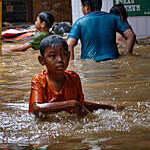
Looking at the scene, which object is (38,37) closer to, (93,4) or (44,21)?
(44,21)

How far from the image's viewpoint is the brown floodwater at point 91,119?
127 inches

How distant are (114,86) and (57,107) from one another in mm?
1921

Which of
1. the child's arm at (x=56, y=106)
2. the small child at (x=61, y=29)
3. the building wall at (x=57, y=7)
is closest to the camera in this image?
the child's arm at (x=56, y=106)

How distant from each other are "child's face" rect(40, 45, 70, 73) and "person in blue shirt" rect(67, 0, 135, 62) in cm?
392

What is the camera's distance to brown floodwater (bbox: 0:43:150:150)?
10.6 feet

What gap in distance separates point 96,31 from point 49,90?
4.02 meters

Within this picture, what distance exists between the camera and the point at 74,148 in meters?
3.09

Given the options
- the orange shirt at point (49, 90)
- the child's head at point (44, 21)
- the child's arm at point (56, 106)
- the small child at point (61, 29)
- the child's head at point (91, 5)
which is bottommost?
the small child at point (61, 29)

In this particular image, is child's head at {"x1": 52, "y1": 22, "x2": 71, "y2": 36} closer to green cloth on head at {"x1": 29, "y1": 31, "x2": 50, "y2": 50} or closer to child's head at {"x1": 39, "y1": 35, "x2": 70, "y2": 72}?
green cloth on head at {"x1": 29, "y1": 31, "x2": 50, "y2": 50}

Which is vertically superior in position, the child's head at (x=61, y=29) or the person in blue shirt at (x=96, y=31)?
the person in blue shirt at (x=96, y=31)

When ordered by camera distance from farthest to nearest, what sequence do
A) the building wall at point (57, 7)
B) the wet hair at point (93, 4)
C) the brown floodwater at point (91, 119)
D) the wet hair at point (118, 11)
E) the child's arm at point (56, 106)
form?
1. the building wall at point (57, 7)
2. the wet hair at point (118, 11)
3. the wet hair at point (93, 4)
4. the child's arm at point (56, 106)
5. the brown floodwater at point (91, 119)

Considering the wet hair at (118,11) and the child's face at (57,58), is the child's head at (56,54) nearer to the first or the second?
the child's face at (57,58)

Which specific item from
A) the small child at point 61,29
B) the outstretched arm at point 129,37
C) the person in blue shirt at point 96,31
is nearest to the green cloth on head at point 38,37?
the person in blue shirt at point 96,31

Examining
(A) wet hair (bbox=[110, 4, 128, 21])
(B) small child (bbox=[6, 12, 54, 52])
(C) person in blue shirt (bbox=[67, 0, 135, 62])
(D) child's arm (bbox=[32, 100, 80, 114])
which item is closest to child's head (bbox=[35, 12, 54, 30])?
(B) small child (bbox=[6, 12, 54, 52])
